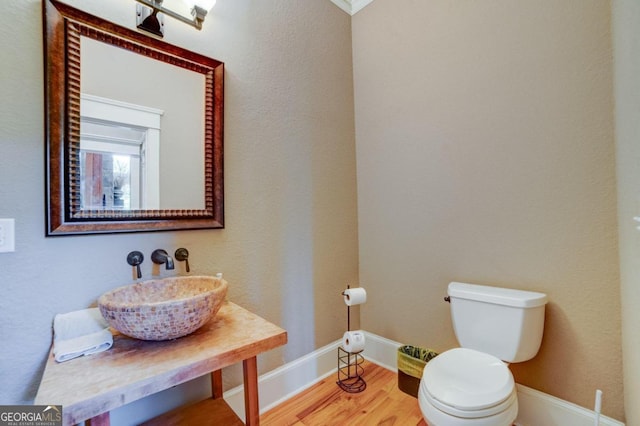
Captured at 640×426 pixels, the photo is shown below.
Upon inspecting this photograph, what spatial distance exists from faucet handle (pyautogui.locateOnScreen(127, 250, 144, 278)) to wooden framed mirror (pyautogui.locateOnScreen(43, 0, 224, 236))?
0.11 m

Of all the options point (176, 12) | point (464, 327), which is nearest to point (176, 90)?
point (176, 12)

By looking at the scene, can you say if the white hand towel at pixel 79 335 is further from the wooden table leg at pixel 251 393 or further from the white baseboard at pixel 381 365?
the white baseboard at pixel 381 365

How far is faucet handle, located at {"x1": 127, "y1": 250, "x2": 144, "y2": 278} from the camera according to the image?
121 cm

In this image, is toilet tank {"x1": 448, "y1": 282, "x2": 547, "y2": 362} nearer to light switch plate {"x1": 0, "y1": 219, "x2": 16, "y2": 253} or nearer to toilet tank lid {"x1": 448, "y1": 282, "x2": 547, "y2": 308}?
toilet tank lid {"x1": 448, "y1": 282, "x2": 547, "y2": 308}

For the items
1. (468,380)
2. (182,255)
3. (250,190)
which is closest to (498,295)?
(468,380)

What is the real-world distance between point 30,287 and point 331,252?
1528mm

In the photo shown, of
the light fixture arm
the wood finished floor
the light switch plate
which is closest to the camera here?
the light switch plate

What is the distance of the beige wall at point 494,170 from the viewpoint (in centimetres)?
130

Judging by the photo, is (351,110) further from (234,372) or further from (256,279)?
(234,372)

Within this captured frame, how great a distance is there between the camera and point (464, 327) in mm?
1507

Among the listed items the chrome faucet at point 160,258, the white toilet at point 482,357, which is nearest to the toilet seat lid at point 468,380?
the white toilet at point 482,357

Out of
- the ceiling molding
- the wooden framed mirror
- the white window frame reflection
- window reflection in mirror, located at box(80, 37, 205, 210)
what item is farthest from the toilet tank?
the ceiling molding

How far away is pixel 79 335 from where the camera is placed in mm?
1001

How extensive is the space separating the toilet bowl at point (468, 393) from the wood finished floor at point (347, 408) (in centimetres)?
52
